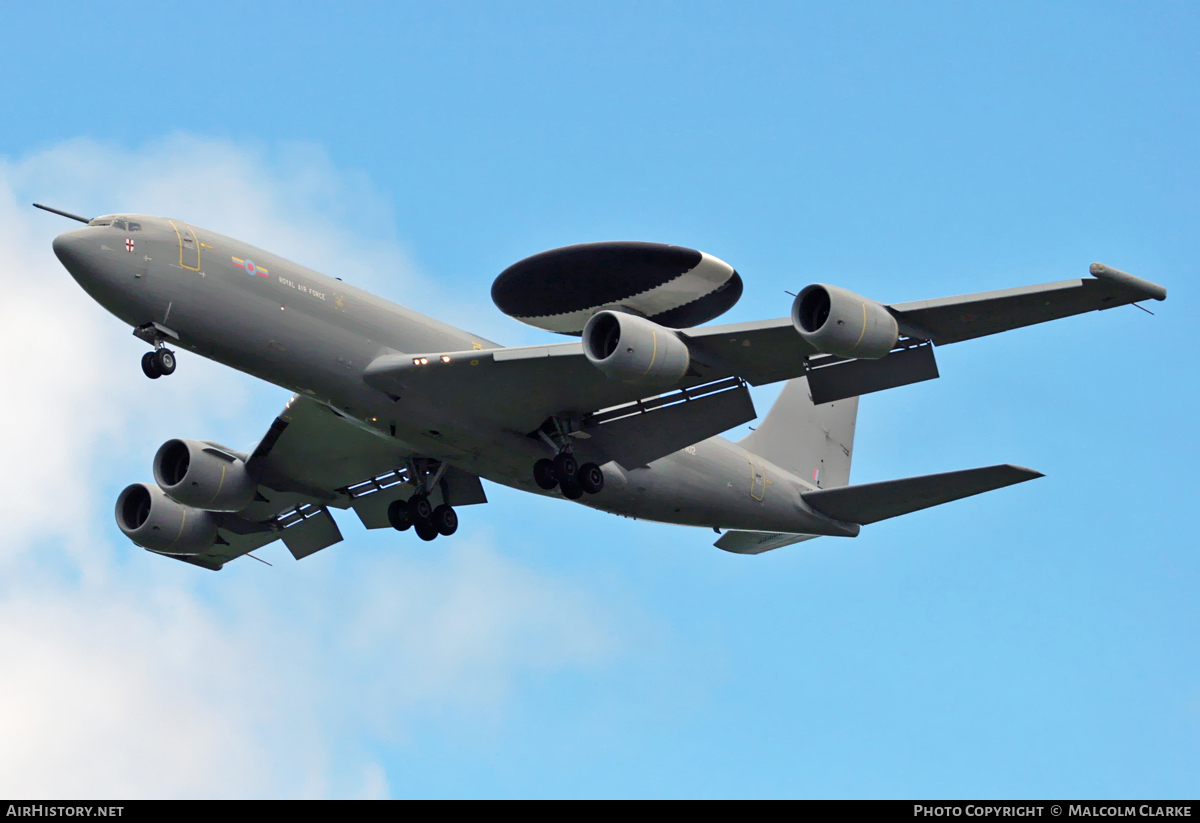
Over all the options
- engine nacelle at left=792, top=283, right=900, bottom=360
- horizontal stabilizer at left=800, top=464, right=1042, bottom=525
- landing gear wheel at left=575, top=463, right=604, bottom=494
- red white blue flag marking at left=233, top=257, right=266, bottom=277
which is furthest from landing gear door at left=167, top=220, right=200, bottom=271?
horizontal stabilizer at left=800, top=464, right=1042, bottom=525

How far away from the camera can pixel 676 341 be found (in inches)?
1057

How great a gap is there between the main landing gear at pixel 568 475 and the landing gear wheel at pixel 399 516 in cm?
423

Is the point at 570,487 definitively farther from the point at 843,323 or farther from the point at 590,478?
the point at 843,323

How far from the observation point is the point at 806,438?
38281mm

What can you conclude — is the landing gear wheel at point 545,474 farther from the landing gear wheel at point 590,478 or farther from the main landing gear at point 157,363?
the main landing gear at point 157,363

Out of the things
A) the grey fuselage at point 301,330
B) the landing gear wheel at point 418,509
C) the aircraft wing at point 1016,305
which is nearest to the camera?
the aircraft wing at point 1016,305

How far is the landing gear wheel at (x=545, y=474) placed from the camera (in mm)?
30141

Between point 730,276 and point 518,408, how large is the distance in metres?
5.75

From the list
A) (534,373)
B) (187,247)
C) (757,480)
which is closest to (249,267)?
(187,247)

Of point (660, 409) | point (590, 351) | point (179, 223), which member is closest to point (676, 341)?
point (590, 351)

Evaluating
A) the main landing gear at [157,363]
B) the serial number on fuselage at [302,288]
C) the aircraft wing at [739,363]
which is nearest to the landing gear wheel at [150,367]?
the main landing gear at [157,363]

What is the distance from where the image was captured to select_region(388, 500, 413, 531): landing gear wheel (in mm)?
32844

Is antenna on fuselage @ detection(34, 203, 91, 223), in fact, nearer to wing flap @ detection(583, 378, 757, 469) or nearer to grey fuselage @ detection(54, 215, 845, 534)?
grey fuselage @ detection(54, 215, 845, 534)

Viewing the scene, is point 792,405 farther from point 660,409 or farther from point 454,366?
point 454,366
